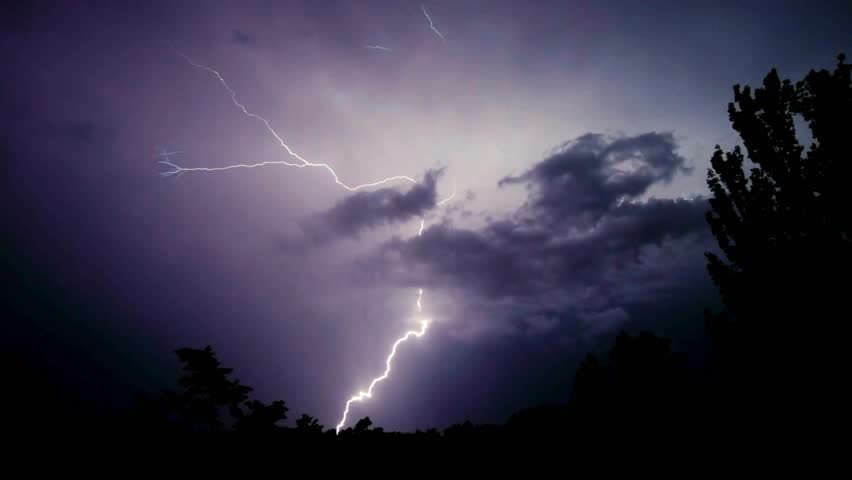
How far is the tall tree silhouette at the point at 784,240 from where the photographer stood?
26.8 ft

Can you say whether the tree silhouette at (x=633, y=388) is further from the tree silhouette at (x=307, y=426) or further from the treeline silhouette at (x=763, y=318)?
the tree silhouette at (x=307, y=426)

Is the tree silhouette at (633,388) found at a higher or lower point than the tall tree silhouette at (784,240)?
lower

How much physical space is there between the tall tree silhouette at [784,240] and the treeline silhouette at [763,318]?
0.10ft

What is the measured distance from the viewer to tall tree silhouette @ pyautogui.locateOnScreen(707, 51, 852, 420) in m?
8.17

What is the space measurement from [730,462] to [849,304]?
7.10m

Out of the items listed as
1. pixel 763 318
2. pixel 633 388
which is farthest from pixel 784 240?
pixel 633 388

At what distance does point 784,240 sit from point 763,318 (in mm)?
2388

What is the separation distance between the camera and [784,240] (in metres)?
9.51

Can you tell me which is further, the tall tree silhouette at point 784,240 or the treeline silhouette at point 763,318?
the tall tree silhouette at point 784,240

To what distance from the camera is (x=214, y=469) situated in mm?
4156

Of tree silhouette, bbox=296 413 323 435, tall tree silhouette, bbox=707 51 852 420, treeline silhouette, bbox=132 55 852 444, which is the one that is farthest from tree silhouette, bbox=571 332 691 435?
tree silhouette, bbox=296 413 323 435

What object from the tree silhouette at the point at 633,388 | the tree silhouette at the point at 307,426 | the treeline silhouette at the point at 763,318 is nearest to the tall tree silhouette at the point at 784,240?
the treeline silhouette at the point at 763,318

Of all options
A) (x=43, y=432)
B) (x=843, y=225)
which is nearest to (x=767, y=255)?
(x=843, y=225)

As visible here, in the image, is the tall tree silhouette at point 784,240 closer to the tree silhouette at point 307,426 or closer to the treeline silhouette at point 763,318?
the treeline silhouette at point 763,318
